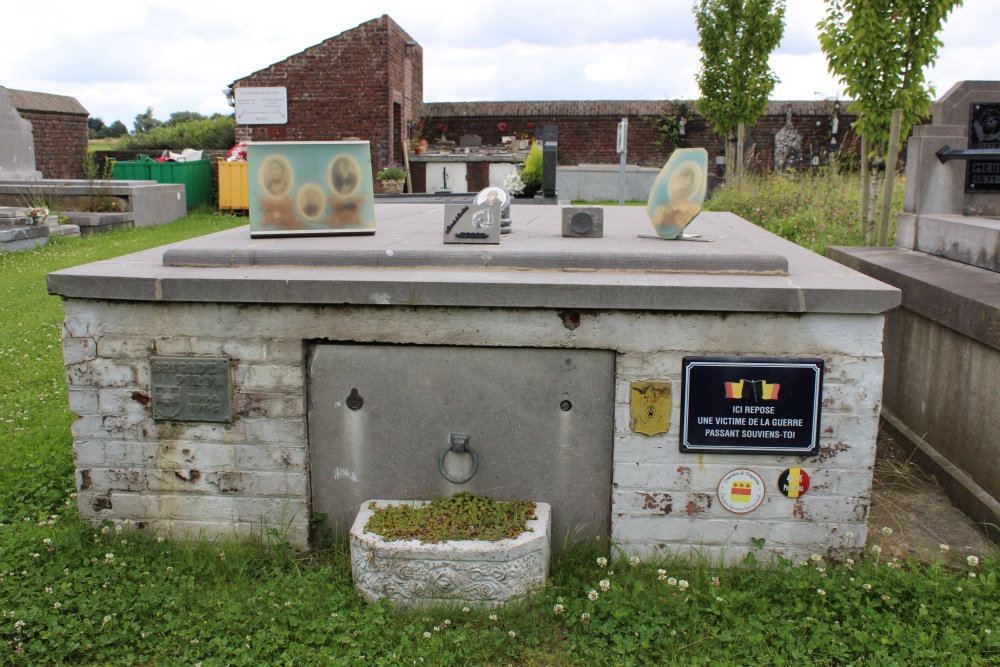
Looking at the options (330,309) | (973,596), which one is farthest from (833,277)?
(330,309)

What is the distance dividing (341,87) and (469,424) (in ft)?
56.9

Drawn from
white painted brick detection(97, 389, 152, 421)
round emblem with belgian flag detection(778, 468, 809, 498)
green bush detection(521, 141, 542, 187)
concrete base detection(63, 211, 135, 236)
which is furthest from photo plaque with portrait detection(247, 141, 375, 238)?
concrete base detection(63, 211, 135, 236)

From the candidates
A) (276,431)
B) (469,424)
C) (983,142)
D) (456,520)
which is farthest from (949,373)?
(276,431)

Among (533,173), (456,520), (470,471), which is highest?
(533,173)

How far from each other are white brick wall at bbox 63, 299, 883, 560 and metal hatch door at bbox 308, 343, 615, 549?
0.25 feet

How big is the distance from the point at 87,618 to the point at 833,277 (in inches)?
132

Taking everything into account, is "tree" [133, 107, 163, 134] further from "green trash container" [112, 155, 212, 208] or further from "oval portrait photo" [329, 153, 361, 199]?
"oval portrait photo" [329, 153, 361, 199]

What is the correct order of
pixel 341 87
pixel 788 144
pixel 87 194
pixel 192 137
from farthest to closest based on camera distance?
pixel 192 137 < pixel 788 144 < pixel 341 87 < pixel 87 194

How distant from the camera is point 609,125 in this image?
23797 mm

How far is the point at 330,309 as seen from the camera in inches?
152

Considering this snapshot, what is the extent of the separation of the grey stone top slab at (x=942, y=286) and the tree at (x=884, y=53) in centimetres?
343

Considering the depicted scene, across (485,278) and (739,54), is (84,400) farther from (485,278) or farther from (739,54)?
(739,54)

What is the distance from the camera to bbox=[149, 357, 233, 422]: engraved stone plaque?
3906mm

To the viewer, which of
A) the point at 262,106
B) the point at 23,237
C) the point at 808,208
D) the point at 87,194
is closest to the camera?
the point at 23,237
